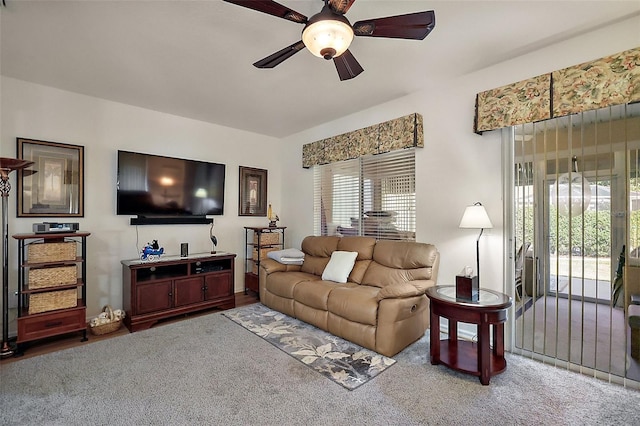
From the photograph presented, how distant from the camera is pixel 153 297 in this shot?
3.34 meters

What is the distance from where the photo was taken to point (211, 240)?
4348 millimetres

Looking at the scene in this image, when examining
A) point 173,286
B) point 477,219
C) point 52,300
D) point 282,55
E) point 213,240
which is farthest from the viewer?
point 213,240

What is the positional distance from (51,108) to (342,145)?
3.32 metres

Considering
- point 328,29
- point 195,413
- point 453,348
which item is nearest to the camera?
point 328,29

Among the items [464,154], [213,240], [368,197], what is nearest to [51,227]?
[213,240]

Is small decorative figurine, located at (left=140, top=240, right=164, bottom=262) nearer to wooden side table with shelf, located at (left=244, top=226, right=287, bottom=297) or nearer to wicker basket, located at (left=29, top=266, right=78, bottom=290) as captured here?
wicker basket, located at (left=29, top=266, right=78, bottom=290)

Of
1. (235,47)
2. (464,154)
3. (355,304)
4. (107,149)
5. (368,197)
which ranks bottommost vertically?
(355,304)

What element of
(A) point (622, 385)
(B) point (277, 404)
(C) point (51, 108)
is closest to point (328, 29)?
(B) point (277, 404)

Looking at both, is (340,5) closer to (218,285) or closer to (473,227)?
(473,227)

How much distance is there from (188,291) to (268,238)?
1.35m

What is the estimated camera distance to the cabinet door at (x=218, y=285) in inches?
149

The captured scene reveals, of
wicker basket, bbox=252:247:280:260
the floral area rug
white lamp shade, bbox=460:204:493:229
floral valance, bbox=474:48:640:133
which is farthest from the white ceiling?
the floral area rug

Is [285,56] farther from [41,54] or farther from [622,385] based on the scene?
[622,385]

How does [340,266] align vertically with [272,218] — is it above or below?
below
